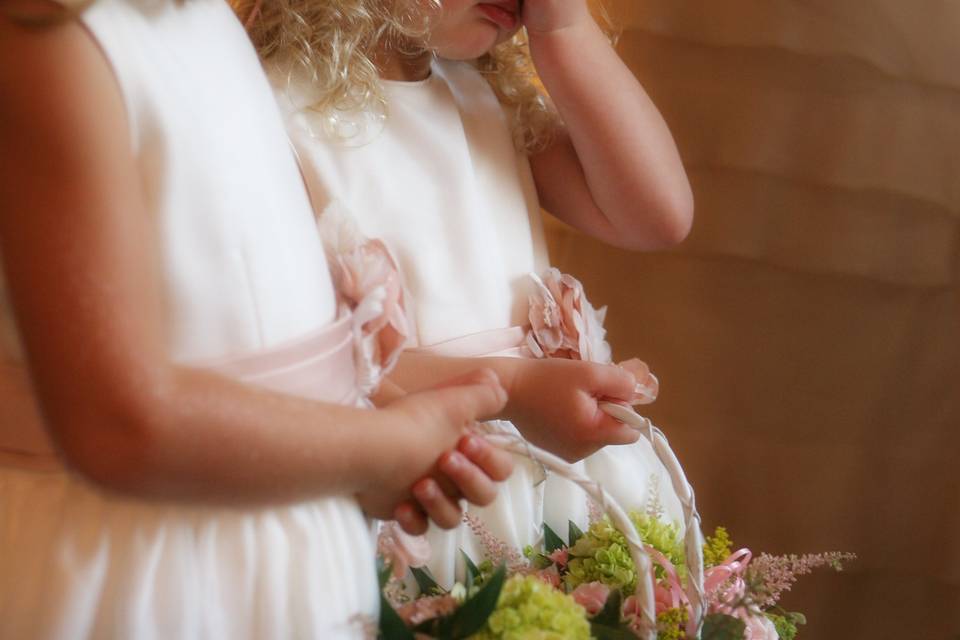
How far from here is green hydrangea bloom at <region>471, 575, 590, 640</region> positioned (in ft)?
1.99

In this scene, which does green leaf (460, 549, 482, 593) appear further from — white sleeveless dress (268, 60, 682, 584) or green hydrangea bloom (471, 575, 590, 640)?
green hydrangea bloom (471, 575, 590, 640)

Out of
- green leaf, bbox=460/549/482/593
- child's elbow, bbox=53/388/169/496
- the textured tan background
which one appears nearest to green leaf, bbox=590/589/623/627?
green leaf, bbox=460/549/482/593

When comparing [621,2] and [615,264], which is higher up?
[621,2]

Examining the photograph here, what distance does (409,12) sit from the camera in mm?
891

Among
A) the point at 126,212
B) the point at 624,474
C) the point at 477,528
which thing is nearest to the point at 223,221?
the point at 126,212

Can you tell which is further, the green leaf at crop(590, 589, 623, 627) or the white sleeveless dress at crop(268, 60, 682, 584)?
the white sleeveless dress at crop(268, 60, 682, 584)

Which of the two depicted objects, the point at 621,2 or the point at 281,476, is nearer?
the point at 281,476

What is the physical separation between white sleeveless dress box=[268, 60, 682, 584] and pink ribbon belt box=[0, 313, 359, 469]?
0.25 m

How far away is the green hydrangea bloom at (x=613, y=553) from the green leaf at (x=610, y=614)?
66 mm

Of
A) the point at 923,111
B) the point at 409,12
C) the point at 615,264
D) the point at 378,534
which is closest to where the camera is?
the point at 378,534

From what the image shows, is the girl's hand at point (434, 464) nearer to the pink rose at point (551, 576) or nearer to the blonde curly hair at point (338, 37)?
the pink rose at point (551, 576)

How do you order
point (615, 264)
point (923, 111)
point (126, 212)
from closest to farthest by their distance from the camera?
point (126, 212), point (923, 111), point (615, 264)

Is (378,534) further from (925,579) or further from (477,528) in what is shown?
(925,579)

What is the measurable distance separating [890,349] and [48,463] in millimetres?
1032
